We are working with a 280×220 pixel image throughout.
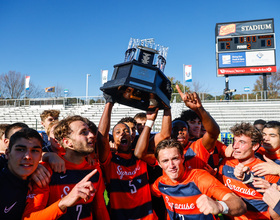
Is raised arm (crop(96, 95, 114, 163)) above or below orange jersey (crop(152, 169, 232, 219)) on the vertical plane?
above

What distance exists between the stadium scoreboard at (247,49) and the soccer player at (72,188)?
62.6ft

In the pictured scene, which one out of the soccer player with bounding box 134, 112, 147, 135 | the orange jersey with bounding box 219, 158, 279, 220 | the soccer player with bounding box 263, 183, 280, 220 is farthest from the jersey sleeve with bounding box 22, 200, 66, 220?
the soccer player with bounding box 134, 112, 147, 135

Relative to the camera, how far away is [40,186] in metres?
1.96

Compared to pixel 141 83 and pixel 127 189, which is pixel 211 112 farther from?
pixel 141 83

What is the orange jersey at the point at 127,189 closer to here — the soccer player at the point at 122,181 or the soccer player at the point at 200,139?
the soccer player at the point at 122,181

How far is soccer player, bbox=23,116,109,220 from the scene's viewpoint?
184cm

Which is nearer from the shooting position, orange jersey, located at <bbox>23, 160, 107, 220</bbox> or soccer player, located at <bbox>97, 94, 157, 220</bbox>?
orange jersey, located at <bbox>23, 160, 107, 220</bbox>

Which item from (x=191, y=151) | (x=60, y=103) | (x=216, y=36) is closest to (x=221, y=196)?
(x=191, y=151)

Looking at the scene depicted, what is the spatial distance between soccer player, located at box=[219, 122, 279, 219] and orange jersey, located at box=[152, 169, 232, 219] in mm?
351

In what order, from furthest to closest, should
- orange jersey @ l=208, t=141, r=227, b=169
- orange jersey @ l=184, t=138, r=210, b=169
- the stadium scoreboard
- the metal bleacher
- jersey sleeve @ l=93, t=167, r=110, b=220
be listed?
the stadium scoreboard, the metal bleacher, orange jersey @ l=208, t=141, r=227, b=169, orange jersey @ l=184, t=138, r=210, b=169, jersey sleeve @ l=93, t=167, r=110, b=220

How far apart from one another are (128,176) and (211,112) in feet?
51.2

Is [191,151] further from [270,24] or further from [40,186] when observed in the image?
[270,24]

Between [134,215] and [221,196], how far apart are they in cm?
103

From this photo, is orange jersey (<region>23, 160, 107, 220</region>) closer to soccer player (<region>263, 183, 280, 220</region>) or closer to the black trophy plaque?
the black trophy plaque
